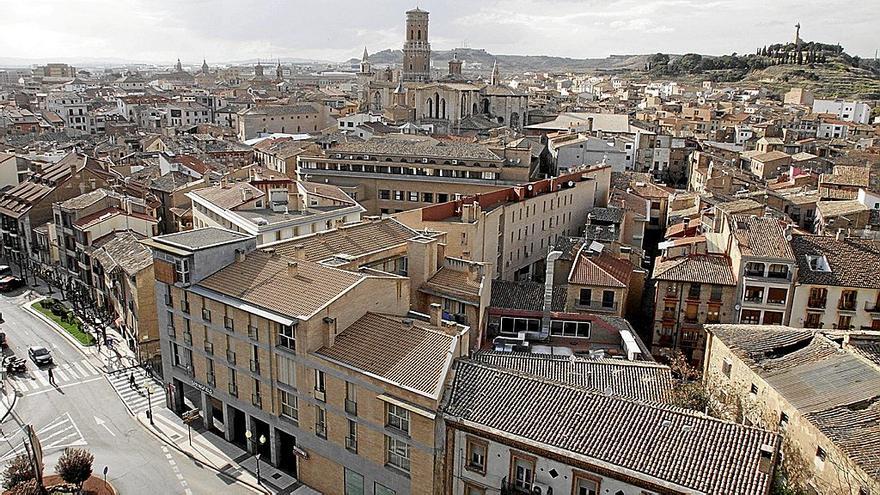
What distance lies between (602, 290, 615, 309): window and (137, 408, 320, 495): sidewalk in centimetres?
2259

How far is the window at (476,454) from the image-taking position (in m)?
27.5

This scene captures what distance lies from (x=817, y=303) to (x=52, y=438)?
151 feet

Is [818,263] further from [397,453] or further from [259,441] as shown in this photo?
[259,441]

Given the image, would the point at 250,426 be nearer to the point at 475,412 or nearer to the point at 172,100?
the point at 475,412

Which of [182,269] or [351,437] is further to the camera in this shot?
[182,269]

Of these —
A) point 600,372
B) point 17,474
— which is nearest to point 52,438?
point 17,474

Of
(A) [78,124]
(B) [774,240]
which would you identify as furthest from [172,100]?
(B) [774,240]

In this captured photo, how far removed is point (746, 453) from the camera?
24625 mm

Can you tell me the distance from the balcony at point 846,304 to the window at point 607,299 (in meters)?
13.7

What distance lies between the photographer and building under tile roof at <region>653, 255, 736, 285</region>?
4572cm

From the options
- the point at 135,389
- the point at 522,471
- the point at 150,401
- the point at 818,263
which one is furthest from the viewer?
the point at 818,263

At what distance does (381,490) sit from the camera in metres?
31.3

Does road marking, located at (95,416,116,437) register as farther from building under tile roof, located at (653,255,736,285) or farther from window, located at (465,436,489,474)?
building under tile roof, located at (653,255,736,285)

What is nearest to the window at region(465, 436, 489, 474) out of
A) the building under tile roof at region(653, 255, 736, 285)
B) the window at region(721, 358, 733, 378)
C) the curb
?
the curb
